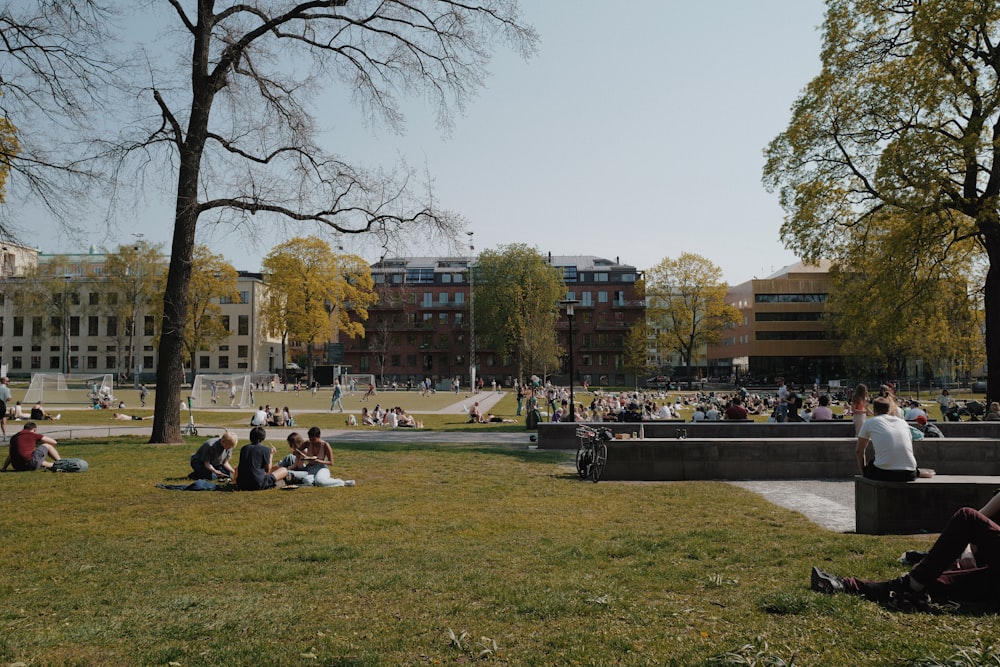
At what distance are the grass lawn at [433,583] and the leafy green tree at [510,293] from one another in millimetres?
69115

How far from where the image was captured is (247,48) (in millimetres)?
17734

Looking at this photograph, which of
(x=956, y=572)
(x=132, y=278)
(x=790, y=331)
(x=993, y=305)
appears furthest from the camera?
(x=790, y=331)

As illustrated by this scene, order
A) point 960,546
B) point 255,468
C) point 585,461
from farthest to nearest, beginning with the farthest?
point 585,461, point 255,468, point 960,546

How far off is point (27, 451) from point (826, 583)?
13.4 meters

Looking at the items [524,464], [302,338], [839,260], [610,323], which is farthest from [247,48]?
[610,323]

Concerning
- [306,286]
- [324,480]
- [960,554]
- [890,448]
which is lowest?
[324,480]

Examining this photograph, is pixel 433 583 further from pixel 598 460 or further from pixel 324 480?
pixel 598 460

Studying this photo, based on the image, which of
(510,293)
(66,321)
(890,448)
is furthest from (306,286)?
(890,448)

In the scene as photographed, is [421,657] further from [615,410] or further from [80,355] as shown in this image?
[80,355]

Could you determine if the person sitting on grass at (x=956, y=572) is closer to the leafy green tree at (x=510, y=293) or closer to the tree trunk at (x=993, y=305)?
the tree trunk at (x=993, y=305)

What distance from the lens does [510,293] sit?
84.8m

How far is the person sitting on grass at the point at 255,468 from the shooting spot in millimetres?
11164

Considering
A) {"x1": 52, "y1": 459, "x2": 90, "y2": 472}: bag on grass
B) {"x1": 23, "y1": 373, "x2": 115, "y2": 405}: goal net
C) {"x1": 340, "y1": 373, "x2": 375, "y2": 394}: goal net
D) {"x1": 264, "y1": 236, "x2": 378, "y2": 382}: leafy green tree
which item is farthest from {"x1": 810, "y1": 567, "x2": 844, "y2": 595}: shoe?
{"x1": 264, "y1": 236, "x2": 378, "y2": 382}: leafy green tree

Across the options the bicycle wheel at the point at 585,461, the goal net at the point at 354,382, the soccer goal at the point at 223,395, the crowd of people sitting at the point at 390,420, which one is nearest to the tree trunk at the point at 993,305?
the bicycle wheel at the point at 585,461
